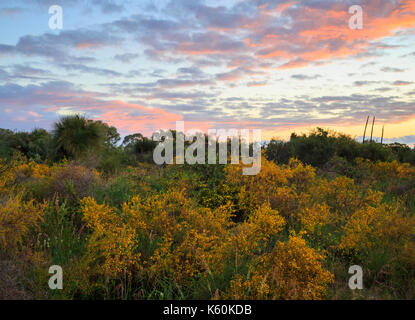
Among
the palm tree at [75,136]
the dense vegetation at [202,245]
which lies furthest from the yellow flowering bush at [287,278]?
the palm tree at [75,136]

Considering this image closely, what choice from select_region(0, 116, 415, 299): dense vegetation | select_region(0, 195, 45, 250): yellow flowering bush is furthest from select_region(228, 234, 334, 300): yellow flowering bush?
select_region(0, 195, 45, 250): yellow flowering bush

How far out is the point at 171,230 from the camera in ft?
14.8

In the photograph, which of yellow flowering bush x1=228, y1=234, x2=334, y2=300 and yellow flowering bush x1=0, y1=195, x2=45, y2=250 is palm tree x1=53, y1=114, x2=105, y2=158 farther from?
yellow flowering bush x1=228, y1=234, x2=334, y2=300

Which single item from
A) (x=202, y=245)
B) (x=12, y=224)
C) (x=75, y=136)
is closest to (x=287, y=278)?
(x=202, y=245)

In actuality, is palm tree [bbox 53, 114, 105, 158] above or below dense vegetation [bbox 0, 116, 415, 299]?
above

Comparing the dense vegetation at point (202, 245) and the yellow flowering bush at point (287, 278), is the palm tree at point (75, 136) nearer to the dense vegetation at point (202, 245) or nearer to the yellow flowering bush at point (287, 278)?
the dense vegetation at point (202, 245)

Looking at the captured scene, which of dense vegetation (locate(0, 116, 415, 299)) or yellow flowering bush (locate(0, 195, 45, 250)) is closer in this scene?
dense vegetation (locate(0, 116, 415, 299))

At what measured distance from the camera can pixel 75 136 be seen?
14422 millimetres

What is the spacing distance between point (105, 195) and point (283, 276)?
4.96 metres

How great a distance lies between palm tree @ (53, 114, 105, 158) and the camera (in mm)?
14195

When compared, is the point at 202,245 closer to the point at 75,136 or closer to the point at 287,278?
the point at 287,278

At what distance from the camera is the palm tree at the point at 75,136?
14.2 m
